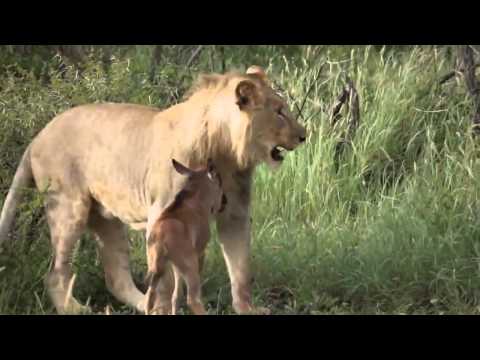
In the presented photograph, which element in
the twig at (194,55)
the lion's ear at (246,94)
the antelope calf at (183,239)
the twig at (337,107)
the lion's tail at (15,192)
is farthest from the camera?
the twig at (194,55)

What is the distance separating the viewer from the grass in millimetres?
7559

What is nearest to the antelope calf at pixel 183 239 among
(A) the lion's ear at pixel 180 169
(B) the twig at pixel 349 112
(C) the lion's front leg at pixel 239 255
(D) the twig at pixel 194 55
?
(A) the lion's ear at pixel 180 169

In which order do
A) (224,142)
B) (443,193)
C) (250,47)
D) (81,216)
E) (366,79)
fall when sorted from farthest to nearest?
(250,47)
(366,79)
(443,193)
(81,216)
(224,142)

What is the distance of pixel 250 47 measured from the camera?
12430mm

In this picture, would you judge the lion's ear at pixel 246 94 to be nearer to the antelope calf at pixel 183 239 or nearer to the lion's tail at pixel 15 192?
the antelope calf at pixel 183 239

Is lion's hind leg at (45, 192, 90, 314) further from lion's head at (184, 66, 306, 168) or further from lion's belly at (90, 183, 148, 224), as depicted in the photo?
lion's head at (184, 66, 306, 168)

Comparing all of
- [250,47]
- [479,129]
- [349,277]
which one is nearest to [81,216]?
[349,277]

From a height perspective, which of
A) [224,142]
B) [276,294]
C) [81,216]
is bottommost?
[276,294]

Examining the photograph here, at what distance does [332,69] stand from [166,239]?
16.3ft

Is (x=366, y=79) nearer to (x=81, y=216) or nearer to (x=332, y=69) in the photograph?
(x=332, y=69)

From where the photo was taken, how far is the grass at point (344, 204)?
756 cm

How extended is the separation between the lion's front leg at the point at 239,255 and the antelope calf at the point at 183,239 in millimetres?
350

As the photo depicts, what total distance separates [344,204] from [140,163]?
2.28m

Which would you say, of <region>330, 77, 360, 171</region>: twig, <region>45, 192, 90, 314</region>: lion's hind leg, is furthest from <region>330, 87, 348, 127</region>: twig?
<region>45, 192, 90, 314</region>: lion's hind leg
